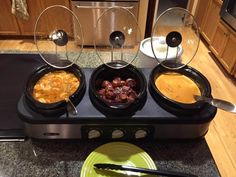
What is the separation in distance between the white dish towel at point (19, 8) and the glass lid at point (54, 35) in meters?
1.88

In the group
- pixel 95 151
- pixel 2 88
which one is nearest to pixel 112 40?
pixel 95 151

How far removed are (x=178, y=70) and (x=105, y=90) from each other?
30 centimetres

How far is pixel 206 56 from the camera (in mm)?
2559

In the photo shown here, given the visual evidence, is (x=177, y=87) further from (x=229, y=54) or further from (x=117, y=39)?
(x=229, y=54)

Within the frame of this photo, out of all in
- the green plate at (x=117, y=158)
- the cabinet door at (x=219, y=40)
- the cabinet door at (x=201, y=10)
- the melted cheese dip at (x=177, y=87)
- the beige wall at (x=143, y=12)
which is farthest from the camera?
the cabinet door at (x=201, y=10)

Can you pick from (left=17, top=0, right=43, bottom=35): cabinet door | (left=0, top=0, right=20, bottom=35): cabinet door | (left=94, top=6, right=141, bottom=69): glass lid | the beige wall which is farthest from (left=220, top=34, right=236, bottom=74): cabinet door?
(left=0, top=0, right=20, bottom=35): cabinet door

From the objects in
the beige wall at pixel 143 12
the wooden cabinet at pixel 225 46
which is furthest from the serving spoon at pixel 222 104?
the beige wall at pixel 143 12

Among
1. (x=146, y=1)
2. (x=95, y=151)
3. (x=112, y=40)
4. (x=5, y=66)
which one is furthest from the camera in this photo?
(x=146, y=1)

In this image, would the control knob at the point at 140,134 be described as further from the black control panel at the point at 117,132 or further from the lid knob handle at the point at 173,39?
the lid knob handle at the point at 173,39

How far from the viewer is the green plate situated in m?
0.62

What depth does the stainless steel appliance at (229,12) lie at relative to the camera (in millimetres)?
2094

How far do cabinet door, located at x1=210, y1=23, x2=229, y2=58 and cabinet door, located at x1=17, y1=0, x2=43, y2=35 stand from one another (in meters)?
2.08

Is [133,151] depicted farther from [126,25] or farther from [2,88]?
[2,88]

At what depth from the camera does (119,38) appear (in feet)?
2.61
